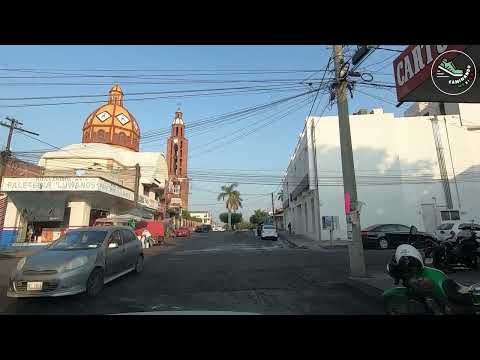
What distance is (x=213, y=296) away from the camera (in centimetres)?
738

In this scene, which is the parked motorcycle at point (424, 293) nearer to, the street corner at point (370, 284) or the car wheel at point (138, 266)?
the street corner at point (370, 284)

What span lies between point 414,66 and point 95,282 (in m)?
8.51

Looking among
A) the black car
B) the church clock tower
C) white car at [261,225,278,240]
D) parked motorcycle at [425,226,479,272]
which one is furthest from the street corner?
the church clock tower

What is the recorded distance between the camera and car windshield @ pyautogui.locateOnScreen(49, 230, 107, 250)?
316 inches

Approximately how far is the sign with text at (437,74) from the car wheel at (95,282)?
809cm

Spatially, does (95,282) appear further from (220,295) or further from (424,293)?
(424,293)

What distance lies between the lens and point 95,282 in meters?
7.46

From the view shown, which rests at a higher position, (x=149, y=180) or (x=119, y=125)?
(x=119, y=125)

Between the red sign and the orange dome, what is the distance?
144ft

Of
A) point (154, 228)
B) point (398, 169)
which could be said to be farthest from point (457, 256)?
point (154, 228)
